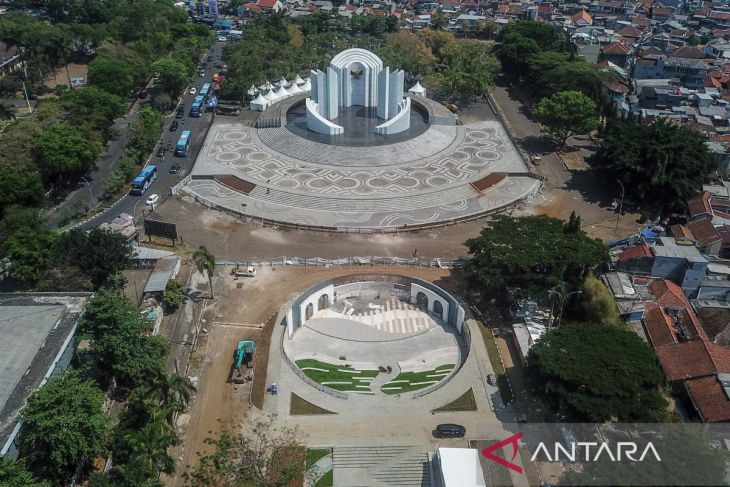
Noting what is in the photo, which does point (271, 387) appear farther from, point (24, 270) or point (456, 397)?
point (24, 270)

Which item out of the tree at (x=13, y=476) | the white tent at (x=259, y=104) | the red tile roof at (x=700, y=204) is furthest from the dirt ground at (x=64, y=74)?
the red tile roof at (x=700, y=204)

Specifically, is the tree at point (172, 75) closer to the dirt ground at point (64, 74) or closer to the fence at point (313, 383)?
the dirt ground at point (64, 74)

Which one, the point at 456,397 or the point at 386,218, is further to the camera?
the point at 386,218

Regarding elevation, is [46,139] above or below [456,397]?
above

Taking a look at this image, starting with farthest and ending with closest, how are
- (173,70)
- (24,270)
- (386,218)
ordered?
(173,70) < (386,218) < (24,270)

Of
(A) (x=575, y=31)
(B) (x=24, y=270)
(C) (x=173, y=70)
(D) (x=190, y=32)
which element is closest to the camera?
(B) (x=24, y=270)

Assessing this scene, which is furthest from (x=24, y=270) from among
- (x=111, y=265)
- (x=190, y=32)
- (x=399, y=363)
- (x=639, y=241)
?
(x=190, y=32)
